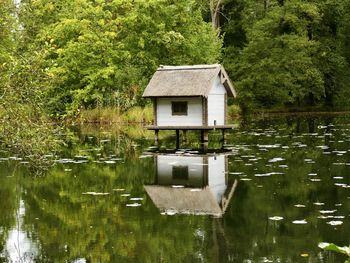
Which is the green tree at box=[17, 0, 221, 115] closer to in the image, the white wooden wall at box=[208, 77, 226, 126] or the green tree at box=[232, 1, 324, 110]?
the green tree at box=[232, 1, 324, 110]

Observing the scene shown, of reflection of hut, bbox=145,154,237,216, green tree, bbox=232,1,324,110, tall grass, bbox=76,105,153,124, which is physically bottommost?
reflection of hut, bbox=145,154,237,216

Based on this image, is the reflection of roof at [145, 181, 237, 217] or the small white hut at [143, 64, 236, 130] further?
the small white hut at [143, 64, 236, 130]

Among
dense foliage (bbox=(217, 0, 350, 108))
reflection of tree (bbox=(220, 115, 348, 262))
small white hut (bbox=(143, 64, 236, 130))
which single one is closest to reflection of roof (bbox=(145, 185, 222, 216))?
reflection of tree (bbox=(220, 115, 348, 262))

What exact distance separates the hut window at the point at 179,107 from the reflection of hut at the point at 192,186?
6985 millimetres

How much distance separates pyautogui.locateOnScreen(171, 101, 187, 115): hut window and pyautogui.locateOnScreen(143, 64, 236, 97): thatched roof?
0.71 metres

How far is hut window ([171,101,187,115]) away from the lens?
93.7 ft

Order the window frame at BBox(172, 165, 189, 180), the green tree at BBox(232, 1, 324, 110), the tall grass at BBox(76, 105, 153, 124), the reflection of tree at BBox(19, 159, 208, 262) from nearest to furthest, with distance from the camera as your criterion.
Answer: the reflection of tree at BBox(19, 159, 208, 262), the window frame at BBox(172, 165, 189, 180), the tall grass at BBox(76, 105, 153, 124), the green tree at BBox(232, 1, 324, 110)

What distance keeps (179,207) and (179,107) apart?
16.3m

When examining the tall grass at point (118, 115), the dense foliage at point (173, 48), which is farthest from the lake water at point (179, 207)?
the tall grass at point (118, 115)

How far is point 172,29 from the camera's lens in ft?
148

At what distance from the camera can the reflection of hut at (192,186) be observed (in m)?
12.8

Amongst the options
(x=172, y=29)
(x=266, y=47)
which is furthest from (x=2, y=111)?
(x=266, y=47)

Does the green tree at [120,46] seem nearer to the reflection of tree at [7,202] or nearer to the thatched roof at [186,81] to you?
the thatched roof at [186,81]

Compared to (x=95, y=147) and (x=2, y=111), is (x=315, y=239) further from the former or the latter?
(x=95, y=147)
